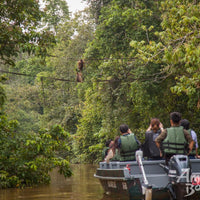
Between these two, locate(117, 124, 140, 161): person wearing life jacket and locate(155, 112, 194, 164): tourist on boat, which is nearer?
locate(155, 112, 194, 164): tourist on boat

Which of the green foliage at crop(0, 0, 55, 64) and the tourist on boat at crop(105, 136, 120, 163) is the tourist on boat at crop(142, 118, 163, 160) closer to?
the tourist on boat at crop(105, 136, 120, 163)

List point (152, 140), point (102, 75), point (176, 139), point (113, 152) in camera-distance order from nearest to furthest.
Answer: point (176, 139)
point (152, 140)
point (113, 152)
point (102, 75)

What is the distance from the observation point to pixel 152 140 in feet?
33.2

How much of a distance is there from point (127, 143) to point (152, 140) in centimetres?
60

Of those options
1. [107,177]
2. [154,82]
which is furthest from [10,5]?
[154,82]

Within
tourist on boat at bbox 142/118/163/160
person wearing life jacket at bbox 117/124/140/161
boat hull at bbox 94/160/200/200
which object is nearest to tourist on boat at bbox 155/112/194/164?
boat hull at bbox 94/160/200/200

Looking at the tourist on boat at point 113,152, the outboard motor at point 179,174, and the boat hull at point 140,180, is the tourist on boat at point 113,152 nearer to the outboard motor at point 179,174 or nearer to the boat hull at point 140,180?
the boat hull at point 140,180

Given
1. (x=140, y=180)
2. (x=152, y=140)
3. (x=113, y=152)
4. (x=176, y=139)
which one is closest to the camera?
(x=176, y=139)

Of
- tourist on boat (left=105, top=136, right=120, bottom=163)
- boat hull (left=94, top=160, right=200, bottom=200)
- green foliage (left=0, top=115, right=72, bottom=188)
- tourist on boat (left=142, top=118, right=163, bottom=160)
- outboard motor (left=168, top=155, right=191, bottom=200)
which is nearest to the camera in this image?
outboard motor (left=168, top=155, right=191, bottom=200)

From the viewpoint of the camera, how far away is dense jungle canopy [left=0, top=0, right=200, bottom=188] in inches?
545

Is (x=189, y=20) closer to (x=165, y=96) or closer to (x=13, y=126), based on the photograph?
(x=13, y=126)

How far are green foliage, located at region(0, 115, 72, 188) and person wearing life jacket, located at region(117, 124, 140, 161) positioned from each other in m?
4.00

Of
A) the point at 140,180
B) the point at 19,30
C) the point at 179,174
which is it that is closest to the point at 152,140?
the point at 140,180

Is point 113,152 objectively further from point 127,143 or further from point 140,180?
point 140,180
